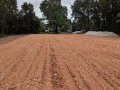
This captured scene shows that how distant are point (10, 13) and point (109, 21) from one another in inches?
963

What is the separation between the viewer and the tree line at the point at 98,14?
43.9 metres

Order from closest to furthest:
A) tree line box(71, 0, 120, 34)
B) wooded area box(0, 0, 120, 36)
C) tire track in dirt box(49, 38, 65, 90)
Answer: tire track in dirt box(49, 38, 65, 90) < tree line box(71, 0, 120, 34) < wooded area box(0, 0, 120, 36)

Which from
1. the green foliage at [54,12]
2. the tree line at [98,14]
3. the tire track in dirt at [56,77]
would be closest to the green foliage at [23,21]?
the green foliage at [54,12]

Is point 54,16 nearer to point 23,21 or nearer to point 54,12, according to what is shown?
point 54,12

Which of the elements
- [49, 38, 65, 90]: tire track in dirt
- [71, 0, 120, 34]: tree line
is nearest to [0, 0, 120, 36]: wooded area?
[71, 0, 120, 34]: tree line

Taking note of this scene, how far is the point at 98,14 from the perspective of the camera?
171 ft

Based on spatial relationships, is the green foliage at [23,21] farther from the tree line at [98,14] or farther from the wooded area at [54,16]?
the tree line at [98,14]

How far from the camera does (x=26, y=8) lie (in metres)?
57.0

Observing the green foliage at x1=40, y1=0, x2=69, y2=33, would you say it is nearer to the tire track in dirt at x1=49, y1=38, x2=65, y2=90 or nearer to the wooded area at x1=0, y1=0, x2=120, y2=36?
the wooded area at x1=0, y1=0, x2=120, y2=36

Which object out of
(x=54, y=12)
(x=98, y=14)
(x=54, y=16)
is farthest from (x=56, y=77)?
(x=54, y=12)

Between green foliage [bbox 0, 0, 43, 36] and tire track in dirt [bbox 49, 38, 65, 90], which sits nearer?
tire track in dirt [bbox 49, 38, 65, 90]

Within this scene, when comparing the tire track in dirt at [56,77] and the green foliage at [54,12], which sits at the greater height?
the green foliage at [54,12]

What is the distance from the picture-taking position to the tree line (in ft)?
144

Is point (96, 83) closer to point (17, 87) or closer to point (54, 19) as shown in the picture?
point (17, 87)
